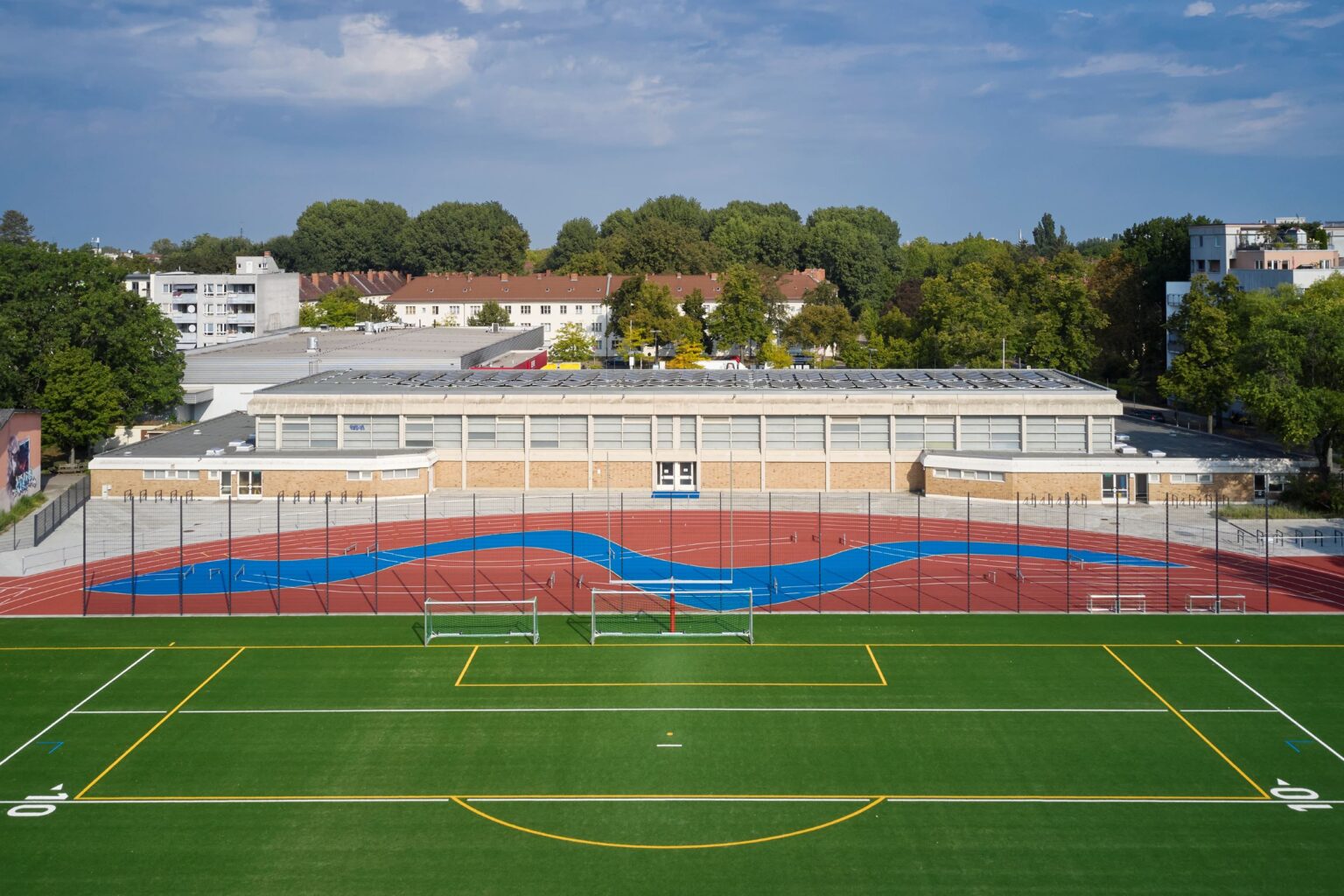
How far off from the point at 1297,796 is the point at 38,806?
25315 mm

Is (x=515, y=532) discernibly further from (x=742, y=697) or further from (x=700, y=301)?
(x=700, y=301)

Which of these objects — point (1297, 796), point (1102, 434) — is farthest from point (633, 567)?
point (1102, 434)

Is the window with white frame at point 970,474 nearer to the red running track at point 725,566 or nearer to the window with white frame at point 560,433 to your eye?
the red running track at point 725,566

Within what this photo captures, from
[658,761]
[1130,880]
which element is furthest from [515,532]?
[1130,880]

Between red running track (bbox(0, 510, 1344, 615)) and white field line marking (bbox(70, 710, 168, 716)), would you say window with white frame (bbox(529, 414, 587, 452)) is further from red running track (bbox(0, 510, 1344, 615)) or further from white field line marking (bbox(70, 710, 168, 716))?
white field line marking (bbox(70, 710, 168, 716))

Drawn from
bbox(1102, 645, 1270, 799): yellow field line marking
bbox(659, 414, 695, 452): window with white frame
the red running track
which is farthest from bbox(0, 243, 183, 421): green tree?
bbox(1102, 645, 1270, 799): yellow field line marking

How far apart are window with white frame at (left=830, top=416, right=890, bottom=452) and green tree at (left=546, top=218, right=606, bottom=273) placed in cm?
11516

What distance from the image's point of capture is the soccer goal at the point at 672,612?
39000mm

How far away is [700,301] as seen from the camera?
11650 cm

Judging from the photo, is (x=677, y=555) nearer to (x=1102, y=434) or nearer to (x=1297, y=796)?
(x=1102, y=434)

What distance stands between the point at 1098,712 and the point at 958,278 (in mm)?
67267

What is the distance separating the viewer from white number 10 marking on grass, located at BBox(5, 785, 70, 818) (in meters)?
26.4

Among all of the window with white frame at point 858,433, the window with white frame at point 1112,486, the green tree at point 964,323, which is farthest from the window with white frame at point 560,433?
the green tree at point 964,323

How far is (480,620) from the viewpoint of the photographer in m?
40.4
